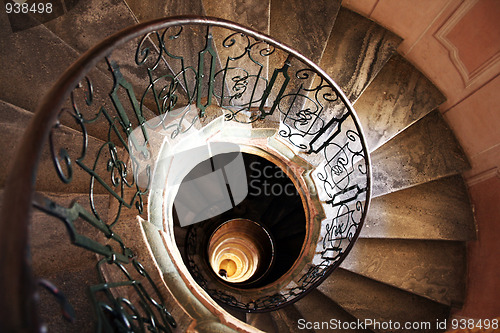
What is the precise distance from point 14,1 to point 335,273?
547 centimetres

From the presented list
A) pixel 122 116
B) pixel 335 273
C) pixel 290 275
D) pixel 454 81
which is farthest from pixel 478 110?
pixel 122 116

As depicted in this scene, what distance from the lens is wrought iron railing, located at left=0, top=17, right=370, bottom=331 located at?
1299 millimetres

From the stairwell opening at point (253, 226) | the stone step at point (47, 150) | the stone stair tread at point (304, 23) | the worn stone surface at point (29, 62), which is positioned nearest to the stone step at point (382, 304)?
the stairwell opening at point (253, 226)

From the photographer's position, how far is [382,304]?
4.82 metres

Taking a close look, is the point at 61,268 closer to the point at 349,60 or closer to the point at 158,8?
the point at 158,8

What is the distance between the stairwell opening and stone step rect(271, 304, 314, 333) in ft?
6.72

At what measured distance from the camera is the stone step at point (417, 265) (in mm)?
4703

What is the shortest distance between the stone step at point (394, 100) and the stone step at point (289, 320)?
10.1 feet

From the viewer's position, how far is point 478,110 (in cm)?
432

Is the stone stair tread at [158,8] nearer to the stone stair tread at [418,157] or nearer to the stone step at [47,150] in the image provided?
the stone step at [47,150]

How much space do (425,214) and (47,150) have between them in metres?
5.01

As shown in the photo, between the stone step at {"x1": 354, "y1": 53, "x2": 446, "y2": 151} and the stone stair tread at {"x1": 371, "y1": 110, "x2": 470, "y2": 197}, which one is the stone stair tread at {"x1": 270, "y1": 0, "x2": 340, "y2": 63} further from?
the stone stair tread at {"x1": 371, "y1": 110, "x2": 470, "y2": 197}

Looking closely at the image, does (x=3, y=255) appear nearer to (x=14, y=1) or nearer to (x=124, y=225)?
(x=124, y=225)

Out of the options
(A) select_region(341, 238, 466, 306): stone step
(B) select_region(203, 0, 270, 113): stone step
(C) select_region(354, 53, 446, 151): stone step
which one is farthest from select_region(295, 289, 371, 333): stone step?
(B) select_region(203, 0, 270, 113): stone step
